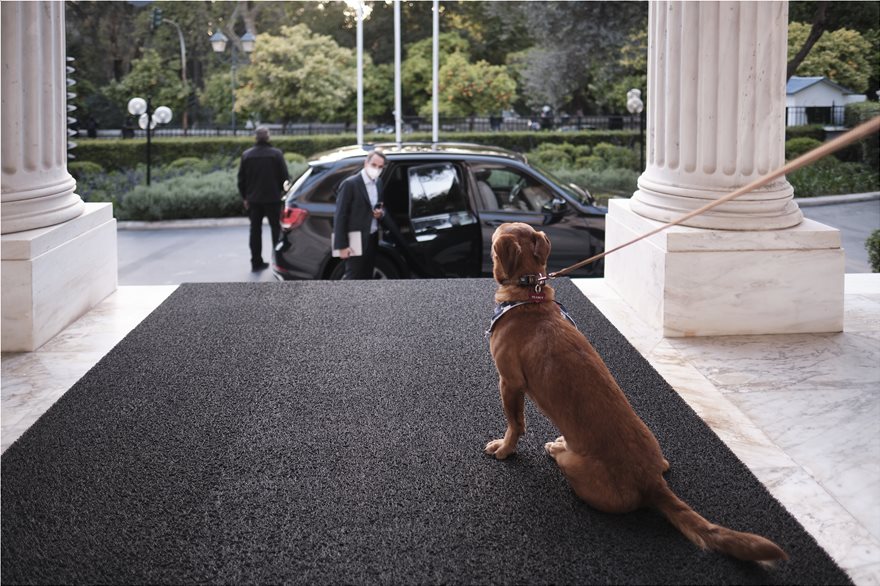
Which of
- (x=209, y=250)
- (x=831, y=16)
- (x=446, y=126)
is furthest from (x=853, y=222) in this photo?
(x=446, y=126)

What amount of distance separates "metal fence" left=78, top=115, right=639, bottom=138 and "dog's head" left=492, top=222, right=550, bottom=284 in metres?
28.9

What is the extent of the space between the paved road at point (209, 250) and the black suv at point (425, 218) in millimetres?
4694

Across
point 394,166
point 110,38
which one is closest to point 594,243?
point 394,166

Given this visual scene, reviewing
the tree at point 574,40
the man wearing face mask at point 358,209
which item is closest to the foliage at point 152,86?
the tree at point 574,40

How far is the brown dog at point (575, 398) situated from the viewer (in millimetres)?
3262

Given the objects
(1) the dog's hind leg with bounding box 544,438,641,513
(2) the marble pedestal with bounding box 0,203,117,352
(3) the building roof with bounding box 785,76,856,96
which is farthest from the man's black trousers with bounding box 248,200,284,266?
(3) the building roof with bounding box 785,76,856,96

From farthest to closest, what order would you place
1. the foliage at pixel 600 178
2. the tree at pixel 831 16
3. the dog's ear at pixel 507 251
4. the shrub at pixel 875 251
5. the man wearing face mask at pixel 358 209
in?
the foliage at pixel 600 178
the tree at pixel 831 16
the shrub at pixel 875 251
the man wearing face mask at pixel 358 209
the dog's ear at pixel 507 251

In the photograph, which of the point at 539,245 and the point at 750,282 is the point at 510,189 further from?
the point at 539,245

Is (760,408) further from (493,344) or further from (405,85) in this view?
(405,85)

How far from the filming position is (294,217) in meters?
8.74

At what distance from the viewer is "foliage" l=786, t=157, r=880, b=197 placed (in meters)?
22.0

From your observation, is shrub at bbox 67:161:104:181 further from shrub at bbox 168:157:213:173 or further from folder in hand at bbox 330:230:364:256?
folder in hand at bbox 330:230:364:256

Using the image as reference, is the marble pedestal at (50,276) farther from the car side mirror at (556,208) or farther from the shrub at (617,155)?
the shrub at (617,155)

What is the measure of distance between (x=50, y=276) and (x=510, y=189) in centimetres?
463
